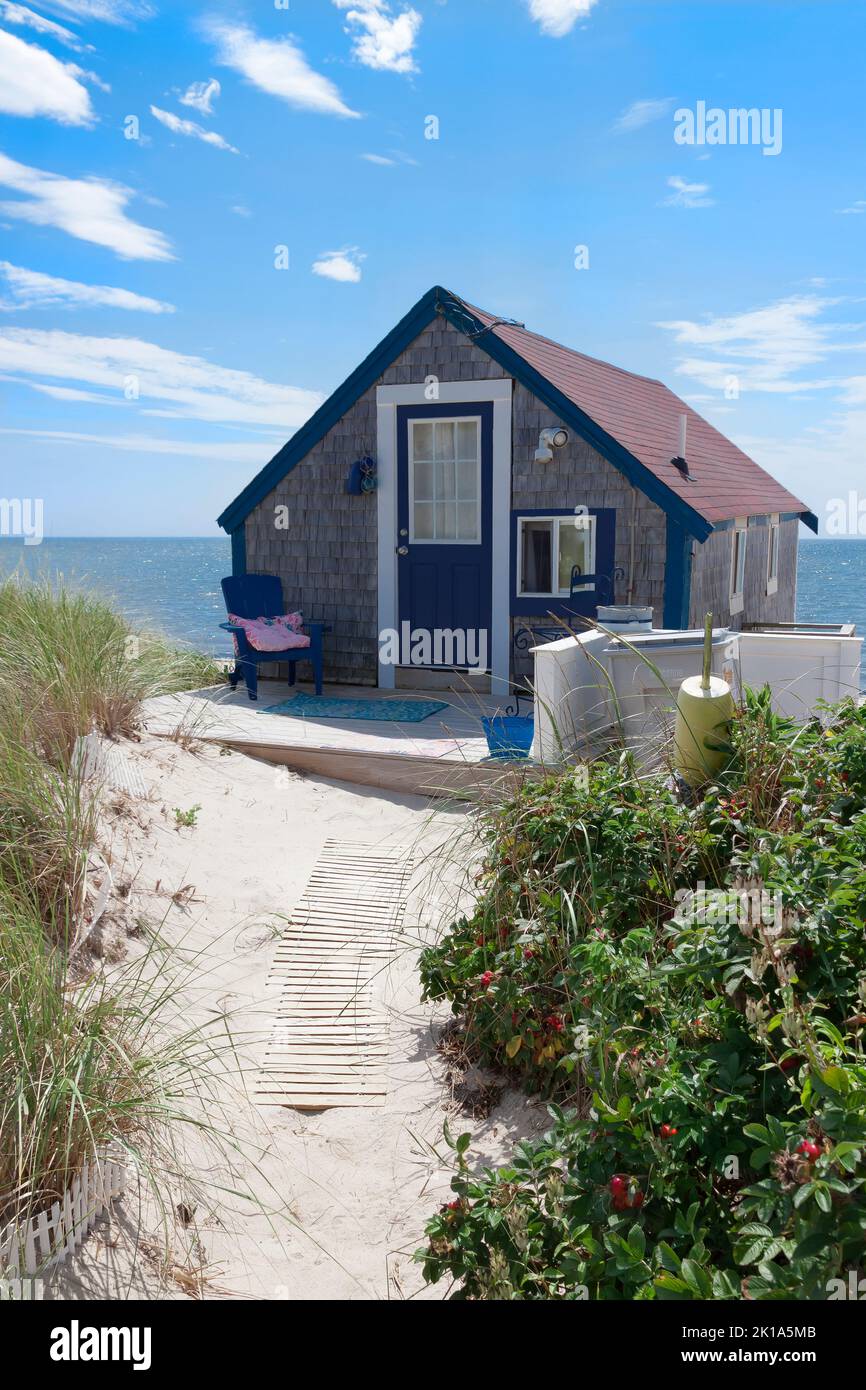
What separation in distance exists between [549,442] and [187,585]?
4914 centimetres

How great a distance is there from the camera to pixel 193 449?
5775 centimetres

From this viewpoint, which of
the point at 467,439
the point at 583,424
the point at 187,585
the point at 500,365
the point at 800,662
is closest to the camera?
the point at 800,662

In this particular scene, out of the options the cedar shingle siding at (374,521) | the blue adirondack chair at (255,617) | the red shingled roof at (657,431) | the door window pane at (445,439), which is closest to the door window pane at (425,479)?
the door window pane at (445,439)

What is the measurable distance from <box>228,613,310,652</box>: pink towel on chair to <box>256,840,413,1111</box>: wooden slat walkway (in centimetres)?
389

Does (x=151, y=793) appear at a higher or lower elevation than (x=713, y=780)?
lower

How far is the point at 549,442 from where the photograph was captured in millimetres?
9188

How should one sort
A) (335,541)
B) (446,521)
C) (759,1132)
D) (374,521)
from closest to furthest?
(759,1132)
(446,521)
(374,521)
(335,541)

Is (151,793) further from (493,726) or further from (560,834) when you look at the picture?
(560,834)

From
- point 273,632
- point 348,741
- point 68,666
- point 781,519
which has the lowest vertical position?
point 348,741

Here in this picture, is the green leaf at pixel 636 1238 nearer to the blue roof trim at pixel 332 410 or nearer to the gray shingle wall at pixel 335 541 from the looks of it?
the gray shingle wall at pixel 335 541

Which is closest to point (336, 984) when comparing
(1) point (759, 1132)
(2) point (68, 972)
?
(2) point (68, 972)

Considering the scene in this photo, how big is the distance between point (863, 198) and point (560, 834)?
827 centimetres

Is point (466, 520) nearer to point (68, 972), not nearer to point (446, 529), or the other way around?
point (446, 529)
